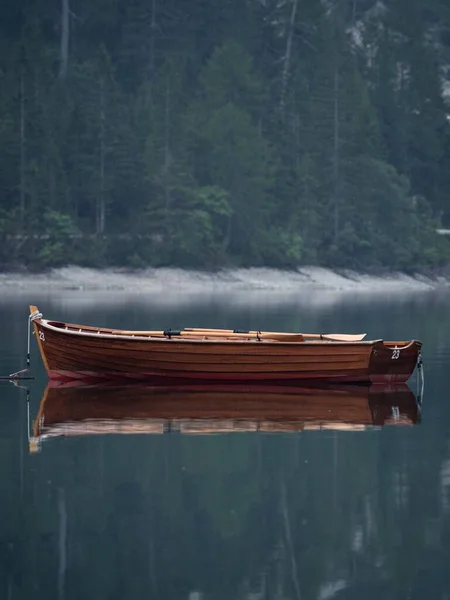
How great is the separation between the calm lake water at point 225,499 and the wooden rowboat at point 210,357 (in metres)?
0.96

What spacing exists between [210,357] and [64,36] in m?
80.1

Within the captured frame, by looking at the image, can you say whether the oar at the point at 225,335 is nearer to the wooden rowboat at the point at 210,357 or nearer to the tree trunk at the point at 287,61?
the wooden rowboat at the point at 210,357

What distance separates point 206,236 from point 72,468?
6805 cm

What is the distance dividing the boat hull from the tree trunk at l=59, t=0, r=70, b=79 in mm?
70124

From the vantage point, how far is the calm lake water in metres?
14.2

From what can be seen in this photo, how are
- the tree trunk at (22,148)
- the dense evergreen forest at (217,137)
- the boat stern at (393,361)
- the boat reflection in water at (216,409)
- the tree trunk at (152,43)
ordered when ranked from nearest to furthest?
the boat reflection in water at (216,409)
the boat stern at (393,361)
the tree trunk at (22,148)
the dense evergreen forest at (217,137)
the tree trunk at (152,43)

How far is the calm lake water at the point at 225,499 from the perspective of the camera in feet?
46.5

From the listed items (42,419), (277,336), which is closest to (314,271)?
(277,336)

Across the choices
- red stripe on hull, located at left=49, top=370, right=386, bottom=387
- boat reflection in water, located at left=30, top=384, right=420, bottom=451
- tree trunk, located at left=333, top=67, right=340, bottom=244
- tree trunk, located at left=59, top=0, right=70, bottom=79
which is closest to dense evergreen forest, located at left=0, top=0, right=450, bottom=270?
tree trunk, located at left=333, top=67, right=340, bottom=244

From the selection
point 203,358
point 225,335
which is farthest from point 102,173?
point 203,358

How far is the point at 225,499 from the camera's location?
17.4m

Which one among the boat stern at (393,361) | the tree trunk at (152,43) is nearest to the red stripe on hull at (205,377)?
the boat stern at (393,361)

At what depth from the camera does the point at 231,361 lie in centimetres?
2897

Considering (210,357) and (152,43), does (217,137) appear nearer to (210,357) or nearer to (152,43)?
(152,43)
